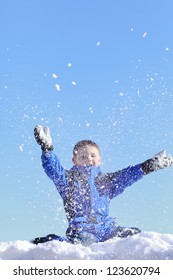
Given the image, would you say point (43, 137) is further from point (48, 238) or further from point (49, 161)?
point (48, 238)

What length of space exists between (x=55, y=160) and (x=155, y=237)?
248 centimetres

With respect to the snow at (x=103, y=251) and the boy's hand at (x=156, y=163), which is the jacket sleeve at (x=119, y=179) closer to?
the boy's hand at (x=156, y=163)

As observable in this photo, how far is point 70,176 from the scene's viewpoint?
7.04m

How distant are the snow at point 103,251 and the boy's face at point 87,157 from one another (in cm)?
244

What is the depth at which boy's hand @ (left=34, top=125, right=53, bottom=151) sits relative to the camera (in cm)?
676

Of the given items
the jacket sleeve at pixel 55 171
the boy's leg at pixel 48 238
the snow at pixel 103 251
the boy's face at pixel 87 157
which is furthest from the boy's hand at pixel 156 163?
the snow at pixel 103 251

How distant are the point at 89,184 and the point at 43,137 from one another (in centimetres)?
82

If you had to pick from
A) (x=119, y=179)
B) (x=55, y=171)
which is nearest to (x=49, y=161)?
(x=55, y=171)

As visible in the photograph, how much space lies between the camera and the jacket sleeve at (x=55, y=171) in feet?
22.7
